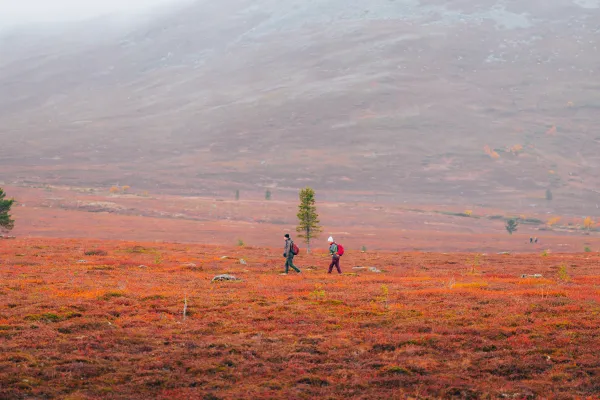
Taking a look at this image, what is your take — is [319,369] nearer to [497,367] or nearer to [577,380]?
[497,367]

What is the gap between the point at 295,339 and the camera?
19188 mm

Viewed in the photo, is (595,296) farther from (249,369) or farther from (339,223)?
(339,223)

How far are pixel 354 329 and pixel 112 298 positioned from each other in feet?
33.3

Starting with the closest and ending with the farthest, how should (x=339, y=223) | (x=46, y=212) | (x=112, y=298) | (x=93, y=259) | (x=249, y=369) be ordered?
(x=249, y=369) < (x=112, y=298) < (x=93, y=259) < (x=46, y=212) < (x=339, y=223)

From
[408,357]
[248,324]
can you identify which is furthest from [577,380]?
[248,324]

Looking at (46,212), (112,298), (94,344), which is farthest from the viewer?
(46,212)

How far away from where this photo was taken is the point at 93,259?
143 ft

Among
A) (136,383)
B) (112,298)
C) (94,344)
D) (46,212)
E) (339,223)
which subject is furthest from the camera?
(339,223)

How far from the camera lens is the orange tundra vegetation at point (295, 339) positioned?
15383 millimetres

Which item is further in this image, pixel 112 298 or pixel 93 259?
pixel 93 259

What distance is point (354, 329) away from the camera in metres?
20.4

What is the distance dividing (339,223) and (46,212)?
71924 mm

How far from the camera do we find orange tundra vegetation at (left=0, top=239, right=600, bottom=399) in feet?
50.5

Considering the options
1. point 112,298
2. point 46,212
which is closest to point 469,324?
point 112,298
